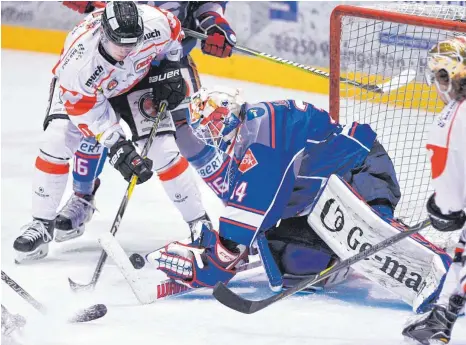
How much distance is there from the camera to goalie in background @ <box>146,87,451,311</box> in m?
3.21

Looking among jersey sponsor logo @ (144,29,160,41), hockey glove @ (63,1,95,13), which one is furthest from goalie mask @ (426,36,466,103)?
hockey glove @ (63,1,95,13)

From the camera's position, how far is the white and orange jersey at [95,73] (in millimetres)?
3725

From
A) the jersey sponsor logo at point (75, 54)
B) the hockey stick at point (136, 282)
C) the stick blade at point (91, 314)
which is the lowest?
the stick blade at point (91, 314)

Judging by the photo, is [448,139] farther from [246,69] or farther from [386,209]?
[246,69]

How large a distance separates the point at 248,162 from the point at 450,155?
76cm

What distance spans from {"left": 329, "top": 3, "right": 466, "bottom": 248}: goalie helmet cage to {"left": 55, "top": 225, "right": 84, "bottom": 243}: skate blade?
114 cm

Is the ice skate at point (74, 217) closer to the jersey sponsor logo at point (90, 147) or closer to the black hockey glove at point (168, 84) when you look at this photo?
the jersey sponsor logo at point (90, 147)

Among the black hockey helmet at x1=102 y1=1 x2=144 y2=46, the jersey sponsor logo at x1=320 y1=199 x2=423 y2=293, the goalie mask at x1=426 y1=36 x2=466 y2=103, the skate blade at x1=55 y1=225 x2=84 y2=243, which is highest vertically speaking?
the goalie mask at x1=426 y1=36 x2=466 y2=103

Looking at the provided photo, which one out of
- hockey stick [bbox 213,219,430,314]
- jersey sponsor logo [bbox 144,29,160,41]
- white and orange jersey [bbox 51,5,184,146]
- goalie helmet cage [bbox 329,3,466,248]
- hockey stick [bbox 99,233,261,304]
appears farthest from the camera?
goalie helmet cage [bbox 329,3,466,248]

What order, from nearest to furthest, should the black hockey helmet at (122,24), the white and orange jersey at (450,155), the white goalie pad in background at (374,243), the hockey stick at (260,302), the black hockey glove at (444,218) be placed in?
Answer: the white and orange jersey at (450,155)
the black hockey glove at (444,218)
the hockey stick at (260,302)
the white goalie pad in background at (374,243)
the black hockey helmet at (122,24)

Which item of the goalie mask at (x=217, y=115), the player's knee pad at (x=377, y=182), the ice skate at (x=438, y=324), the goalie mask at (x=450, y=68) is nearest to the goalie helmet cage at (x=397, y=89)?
the player's knee pad at (x=377, y=182)

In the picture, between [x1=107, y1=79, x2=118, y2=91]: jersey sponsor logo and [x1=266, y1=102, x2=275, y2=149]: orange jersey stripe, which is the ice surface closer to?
[x1=266, y1=102, x2=275, y2=149]: orange jersey stripe

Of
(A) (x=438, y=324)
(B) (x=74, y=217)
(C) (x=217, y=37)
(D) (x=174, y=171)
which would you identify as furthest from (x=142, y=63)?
(A) (x=438, y=324)

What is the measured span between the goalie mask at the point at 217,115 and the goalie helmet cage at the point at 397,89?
904mm
